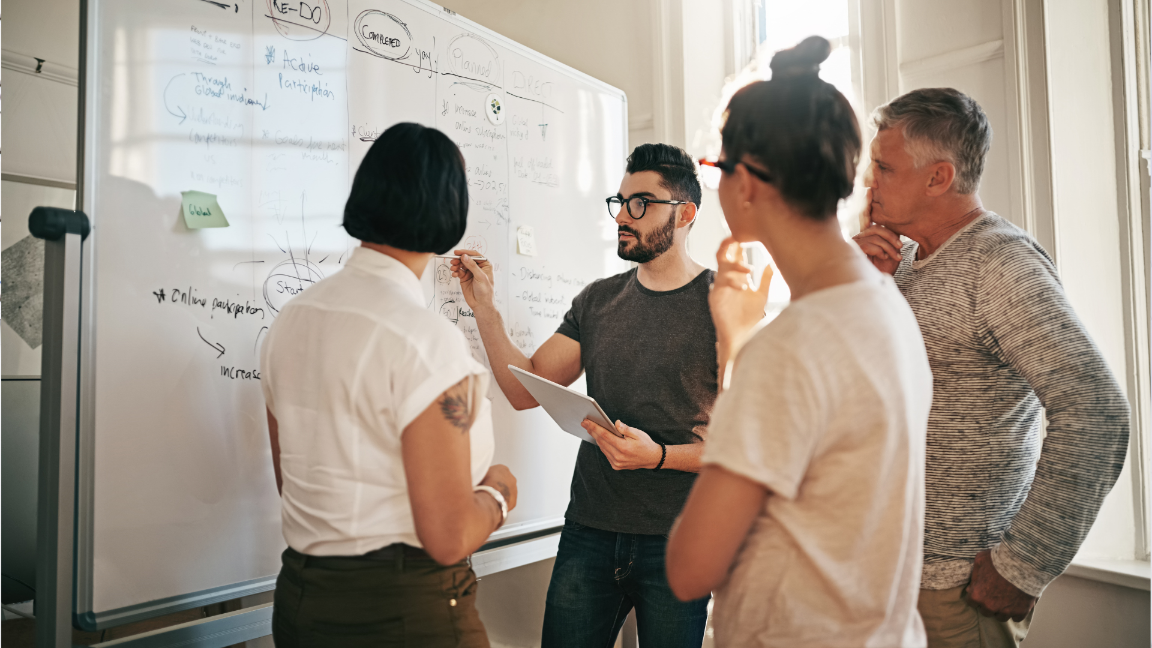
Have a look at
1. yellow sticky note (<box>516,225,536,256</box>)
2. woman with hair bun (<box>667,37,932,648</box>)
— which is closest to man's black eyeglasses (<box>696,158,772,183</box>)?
woman with hair bun (<box>667,37,932,648</box>)

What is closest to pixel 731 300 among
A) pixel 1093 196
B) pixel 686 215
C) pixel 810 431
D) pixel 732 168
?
pixel 732 168

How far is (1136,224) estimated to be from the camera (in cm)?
193

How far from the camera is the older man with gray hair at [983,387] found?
105cm

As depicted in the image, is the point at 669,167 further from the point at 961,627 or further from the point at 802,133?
the point at 961,627

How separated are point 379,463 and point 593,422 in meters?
0.71

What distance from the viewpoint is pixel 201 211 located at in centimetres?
132

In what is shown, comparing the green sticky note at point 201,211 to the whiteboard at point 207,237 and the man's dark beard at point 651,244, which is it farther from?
the man's dark beard at point 651,244

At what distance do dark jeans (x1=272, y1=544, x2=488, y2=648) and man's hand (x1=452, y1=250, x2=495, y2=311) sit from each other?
35.3 inches

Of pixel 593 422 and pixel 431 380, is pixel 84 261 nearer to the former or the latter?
pixel 431 380

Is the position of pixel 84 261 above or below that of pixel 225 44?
below

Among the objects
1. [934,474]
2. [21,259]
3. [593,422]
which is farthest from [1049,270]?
[21,259]

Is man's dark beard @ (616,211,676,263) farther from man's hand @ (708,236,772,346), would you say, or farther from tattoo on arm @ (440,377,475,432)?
tattoo on arm @ (440,377,475,432)

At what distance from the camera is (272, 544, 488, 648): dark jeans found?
3.18 ft

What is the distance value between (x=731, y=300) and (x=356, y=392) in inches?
20.9
